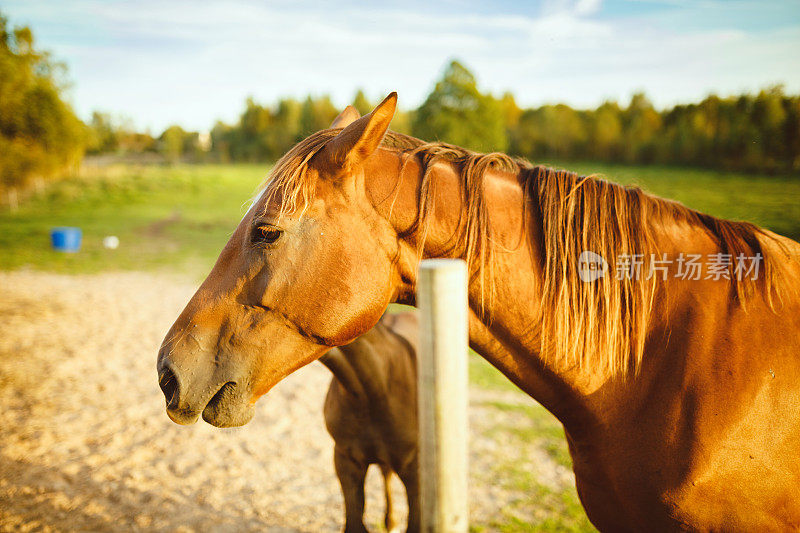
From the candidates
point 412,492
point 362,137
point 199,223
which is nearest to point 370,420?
point 412,492

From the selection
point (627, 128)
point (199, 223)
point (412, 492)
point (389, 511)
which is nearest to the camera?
point (412, 492)

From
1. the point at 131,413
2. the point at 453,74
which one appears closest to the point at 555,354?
the point at 131,413

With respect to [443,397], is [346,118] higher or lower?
higher

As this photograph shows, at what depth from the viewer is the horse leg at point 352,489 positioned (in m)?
2.80

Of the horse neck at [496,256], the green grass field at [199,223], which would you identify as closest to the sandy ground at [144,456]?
the green grass field at [199,223]

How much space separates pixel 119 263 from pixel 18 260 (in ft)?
8.34

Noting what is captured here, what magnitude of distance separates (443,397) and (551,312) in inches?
31.2

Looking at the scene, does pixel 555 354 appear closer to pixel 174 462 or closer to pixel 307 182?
pixel 307 182

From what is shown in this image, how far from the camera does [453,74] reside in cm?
2458

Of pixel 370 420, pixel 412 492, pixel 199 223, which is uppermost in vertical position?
pixel 199 223

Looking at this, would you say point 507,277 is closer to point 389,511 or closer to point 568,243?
point 568,243

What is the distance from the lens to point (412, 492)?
2.92 m

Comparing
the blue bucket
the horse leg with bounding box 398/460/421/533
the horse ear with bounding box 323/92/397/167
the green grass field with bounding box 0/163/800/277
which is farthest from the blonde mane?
the blue bucket

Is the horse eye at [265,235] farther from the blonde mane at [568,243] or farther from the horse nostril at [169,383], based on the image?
the horse nostril at [169,383]
